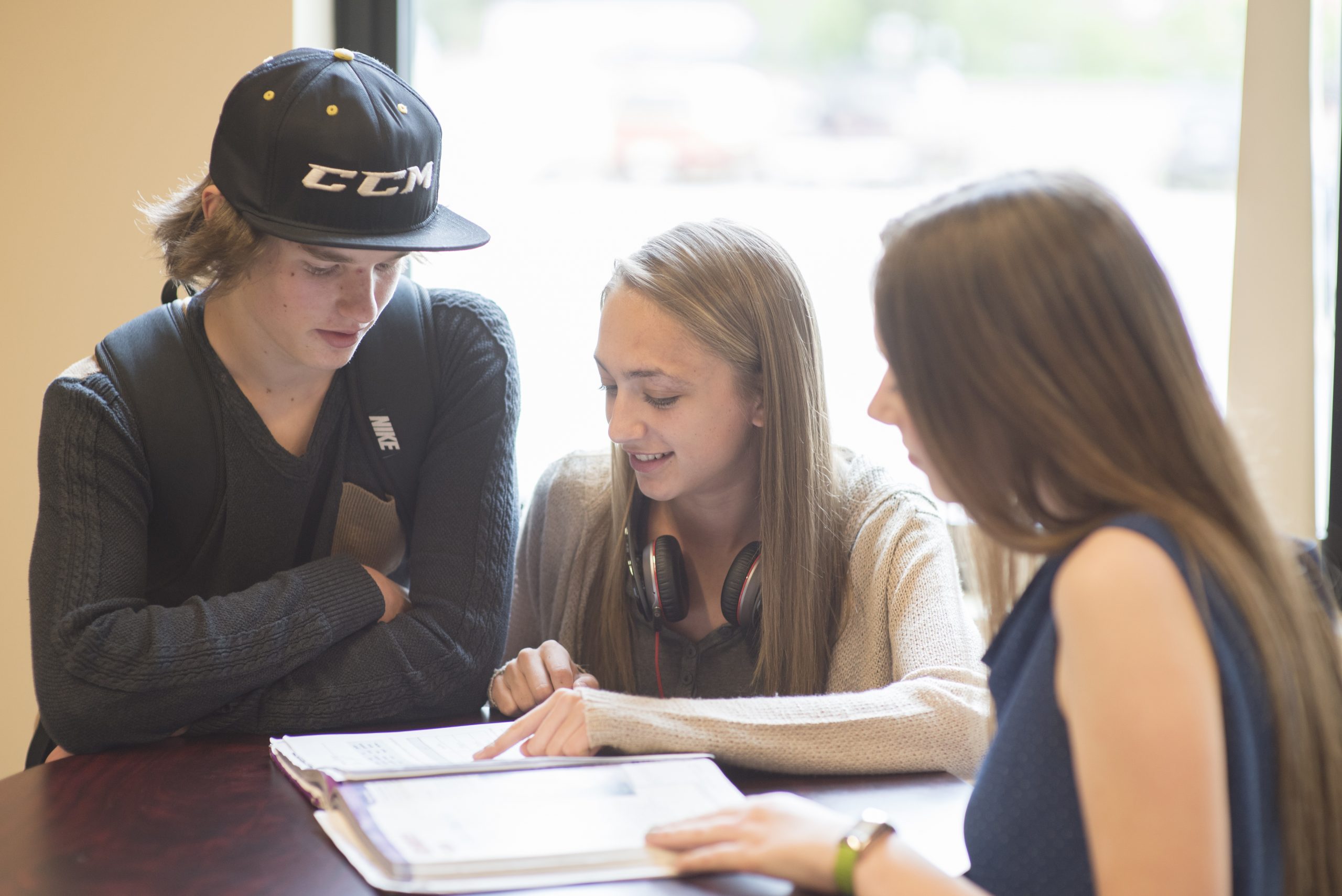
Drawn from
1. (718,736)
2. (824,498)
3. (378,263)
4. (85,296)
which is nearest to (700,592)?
(824,498)

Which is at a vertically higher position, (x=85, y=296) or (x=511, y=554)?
(x=85, y=296)

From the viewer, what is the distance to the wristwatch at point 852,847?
35.5 inches

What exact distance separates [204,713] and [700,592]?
0.75 meters

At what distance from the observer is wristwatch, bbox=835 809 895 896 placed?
90 centimetres

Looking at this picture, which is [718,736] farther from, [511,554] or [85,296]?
[85,296]

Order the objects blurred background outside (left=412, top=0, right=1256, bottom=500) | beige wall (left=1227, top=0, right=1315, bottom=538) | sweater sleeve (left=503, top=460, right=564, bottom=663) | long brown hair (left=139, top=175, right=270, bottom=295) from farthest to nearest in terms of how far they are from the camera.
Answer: blurred background outside (left=412, top=0, right=1256, bottom=500)
beige wall (left=1227, top=0, right=1315, bottom=538)
sweater sleeve (left=503, top=460, right=564, bottom=663)
long brown hair (left=139, top=175, right=270, bottom=295)

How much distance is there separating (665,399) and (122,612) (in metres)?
0.76

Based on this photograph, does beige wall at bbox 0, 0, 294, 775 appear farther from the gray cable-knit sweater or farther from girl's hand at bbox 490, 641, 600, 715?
girl's hand at bbox 490, 641, 600, 715

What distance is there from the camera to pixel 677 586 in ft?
5.29

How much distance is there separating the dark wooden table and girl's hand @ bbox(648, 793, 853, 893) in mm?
21

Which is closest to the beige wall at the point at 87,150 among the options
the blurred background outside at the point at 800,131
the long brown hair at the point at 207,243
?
the blurred background outside at the point at 800,131

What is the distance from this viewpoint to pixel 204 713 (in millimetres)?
1353

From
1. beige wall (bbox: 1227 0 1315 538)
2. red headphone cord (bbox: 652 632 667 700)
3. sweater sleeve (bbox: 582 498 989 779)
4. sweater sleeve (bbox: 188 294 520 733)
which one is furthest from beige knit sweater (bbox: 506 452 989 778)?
beige wall (bbox: 1227 0 1315 538)

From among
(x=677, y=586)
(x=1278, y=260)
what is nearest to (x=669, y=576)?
(x=677, y=586)
